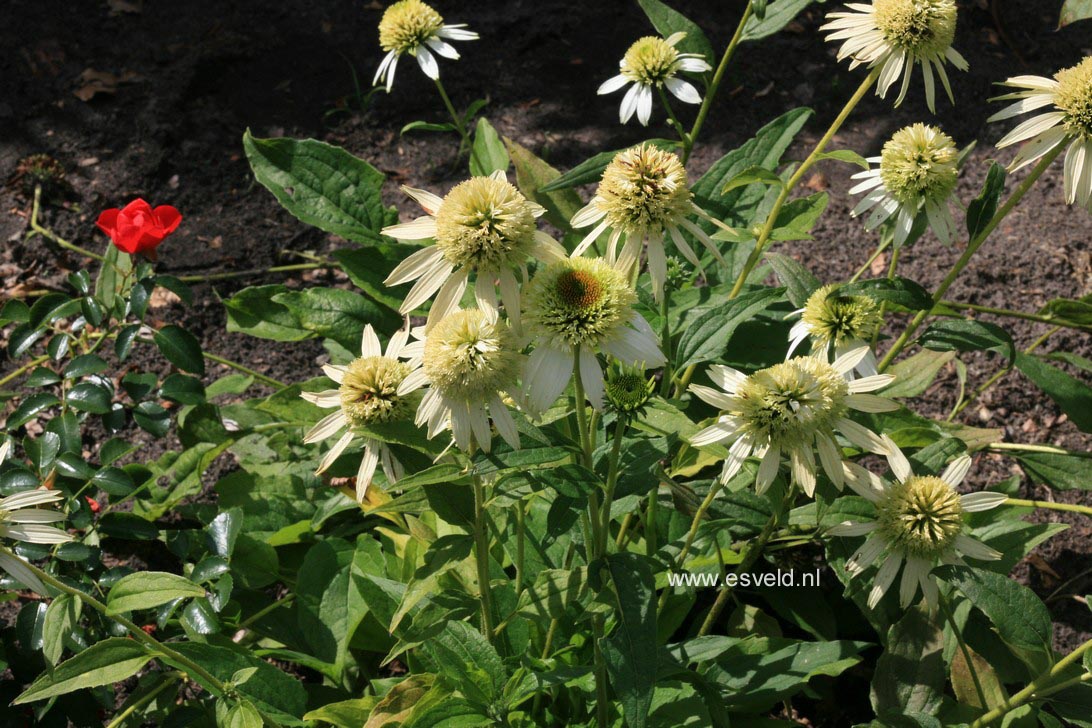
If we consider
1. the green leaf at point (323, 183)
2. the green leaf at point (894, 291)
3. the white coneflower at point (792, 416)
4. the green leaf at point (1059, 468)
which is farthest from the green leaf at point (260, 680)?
the green leaf at point (1059, 468)

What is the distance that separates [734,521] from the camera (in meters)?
1.89

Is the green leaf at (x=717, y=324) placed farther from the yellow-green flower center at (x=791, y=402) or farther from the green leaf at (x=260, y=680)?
the green leaf at (x=260, y=680)

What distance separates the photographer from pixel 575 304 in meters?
1.23

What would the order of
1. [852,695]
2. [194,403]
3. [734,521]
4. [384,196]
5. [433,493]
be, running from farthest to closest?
[384,196] < [852,695] < [194,403] < [734,521] < [433,493]

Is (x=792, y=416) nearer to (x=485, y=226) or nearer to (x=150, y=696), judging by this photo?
Answer: (x=485, y=226)

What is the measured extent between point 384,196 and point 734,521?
7.20ft

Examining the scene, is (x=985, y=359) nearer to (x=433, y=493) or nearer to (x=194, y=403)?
(x=433, y=493)

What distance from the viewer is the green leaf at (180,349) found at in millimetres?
2057

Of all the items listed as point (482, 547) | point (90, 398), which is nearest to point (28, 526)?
point (90, 398)

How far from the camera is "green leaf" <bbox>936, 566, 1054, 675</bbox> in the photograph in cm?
159

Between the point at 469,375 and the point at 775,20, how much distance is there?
1.34 meters

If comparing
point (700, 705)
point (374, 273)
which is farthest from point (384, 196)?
point (700, 705)

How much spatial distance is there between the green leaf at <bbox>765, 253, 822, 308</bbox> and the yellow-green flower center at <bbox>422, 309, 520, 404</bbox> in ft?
2.34

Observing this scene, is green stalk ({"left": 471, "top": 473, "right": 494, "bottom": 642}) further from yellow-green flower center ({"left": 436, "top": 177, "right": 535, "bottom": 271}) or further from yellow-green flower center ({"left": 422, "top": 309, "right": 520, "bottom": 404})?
yellow-green flower center ({"left": 436, "top": 177, "right": 535, "bottom": 271})
